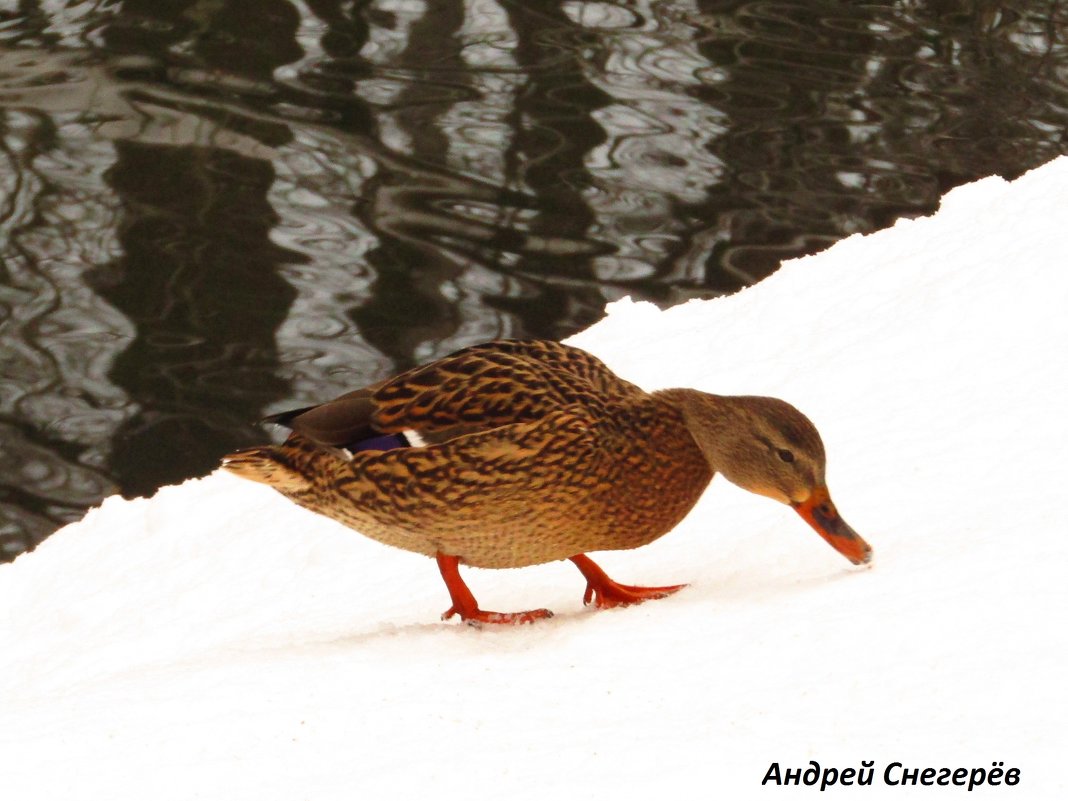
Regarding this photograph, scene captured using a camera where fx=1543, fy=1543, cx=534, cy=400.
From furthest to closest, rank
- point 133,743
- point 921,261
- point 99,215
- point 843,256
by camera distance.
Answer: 1. point 99,215
2. point 843,256
3. point 921,261
4. point 133,743

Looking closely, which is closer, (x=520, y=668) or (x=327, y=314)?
(x=520, y=668)

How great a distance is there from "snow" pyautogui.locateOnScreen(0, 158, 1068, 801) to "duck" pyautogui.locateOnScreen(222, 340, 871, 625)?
0.17m

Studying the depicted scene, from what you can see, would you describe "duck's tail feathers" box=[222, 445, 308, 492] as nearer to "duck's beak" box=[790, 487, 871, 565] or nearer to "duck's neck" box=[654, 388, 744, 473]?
"duck's neck" box=[654, 388, 744, 473]

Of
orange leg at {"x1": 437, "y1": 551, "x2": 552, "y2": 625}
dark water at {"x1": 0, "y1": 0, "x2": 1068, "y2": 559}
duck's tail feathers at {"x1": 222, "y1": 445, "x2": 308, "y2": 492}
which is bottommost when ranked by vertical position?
dark water at {"x1": 0, "y1": 0, "x2": 1068, "y2": 559}

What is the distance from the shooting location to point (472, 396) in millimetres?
3441

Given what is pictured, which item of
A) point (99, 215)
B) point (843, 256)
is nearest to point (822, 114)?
point (843, 256)

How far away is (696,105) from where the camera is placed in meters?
8.30

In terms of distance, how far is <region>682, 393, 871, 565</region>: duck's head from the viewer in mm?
3260

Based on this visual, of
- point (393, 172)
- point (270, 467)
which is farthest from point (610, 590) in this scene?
point (393, 172)

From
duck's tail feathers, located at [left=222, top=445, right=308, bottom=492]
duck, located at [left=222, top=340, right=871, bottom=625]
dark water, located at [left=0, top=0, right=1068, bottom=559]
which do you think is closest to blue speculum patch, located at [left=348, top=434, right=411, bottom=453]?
duck, located at [left=222, top=340, right=871, bottom=625]

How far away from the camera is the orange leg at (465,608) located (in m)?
3.46

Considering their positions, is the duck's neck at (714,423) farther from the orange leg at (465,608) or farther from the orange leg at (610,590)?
the orange leg at (465,608)

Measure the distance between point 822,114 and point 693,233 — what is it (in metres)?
1.45

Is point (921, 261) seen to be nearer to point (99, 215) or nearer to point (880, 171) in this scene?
point (880, 171)
